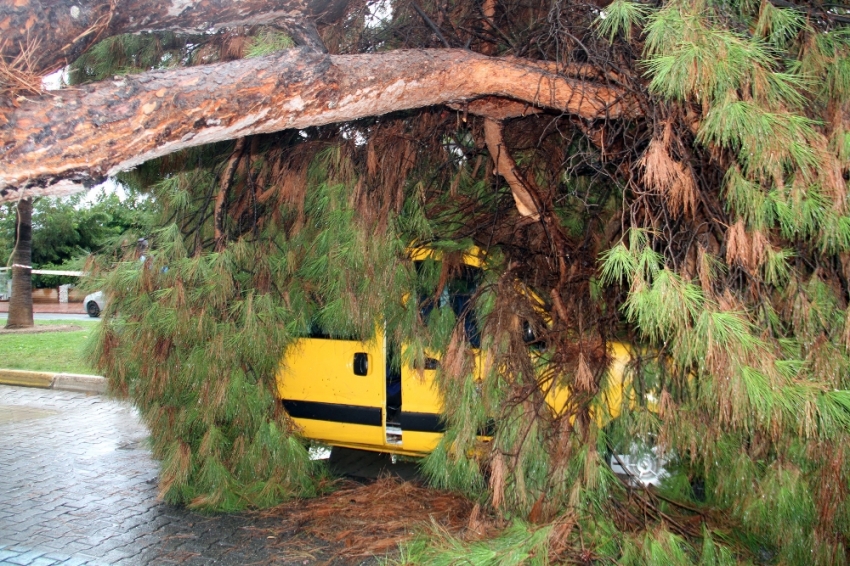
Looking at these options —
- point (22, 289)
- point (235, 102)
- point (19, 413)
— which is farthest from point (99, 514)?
point (22, 289)

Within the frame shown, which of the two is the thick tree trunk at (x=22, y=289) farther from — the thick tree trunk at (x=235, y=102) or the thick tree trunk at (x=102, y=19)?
the thick tree trunk at (x=235, y=102)

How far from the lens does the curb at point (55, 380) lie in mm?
8977

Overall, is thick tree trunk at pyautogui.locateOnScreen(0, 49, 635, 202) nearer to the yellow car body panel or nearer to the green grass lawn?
the yellow car body panel

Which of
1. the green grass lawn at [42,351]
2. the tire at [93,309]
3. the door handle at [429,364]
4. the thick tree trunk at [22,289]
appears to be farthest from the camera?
the tire at [93,309]

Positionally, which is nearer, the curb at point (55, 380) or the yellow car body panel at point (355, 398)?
the yellow car body panel at point (355, 398)

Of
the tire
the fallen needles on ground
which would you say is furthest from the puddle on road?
the tire

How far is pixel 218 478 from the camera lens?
468cm

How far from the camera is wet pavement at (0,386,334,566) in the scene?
13.7 ft

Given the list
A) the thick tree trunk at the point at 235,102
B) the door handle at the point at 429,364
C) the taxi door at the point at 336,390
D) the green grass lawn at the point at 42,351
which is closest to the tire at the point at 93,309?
the green grass lawn at the point at 42,351

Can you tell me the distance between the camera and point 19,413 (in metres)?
7.84

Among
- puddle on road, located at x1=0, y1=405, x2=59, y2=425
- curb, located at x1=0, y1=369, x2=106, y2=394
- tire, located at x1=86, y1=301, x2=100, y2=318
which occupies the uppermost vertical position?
tire, located at x1=86, y1=301, x2=100, y2=318

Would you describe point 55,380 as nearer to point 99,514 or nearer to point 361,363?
point 99,514

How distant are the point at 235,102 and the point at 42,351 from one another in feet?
34.8

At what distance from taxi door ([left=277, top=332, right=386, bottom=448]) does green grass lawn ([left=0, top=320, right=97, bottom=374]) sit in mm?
4283
